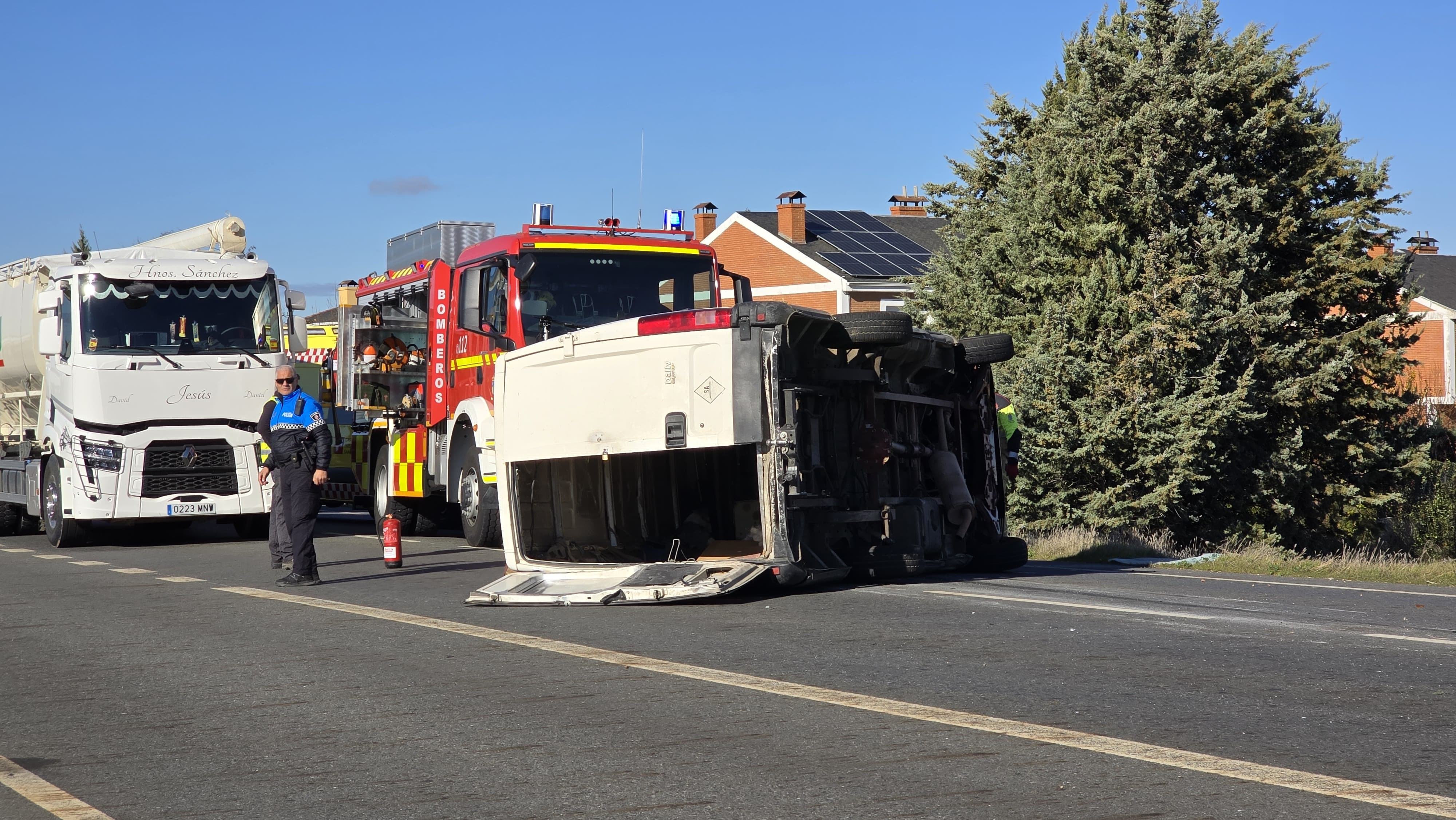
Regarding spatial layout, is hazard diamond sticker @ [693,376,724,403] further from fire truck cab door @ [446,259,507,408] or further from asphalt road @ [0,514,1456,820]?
fire truck cab door @ [446,259,507,408]

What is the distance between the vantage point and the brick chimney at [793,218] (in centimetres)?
4784

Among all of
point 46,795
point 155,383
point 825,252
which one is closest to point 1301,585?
point 46,795

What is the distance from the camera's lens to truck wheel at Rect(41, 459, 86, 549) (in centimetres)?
1691

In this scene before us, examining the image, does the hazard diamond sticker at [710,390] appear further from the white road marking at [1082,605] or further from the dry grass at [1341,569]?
the dry grass at [1341,569]

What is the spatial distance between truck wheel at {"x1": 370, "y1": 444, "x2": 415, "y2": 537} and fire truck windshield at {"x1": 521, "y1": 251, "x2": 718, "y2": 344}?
3934mm

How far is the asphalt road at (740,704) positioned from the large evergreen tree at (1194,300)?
34.3 ft

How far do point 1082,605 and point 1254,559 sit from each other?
17.2 feet

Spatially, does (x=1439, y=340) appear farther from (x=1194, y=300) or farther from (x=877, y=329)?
(x=877, y=329)

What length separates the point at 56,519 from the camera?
1714 centimetres

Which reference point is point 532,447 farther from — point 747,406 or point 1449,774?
point 1449,774

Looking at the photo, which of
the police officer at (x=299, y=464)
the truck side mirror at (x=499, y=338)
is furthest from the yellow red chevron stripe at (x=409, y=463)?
the police officer at (x=299, y=464)

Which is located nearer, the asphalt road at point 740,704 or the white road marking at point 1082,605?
the asphalt road at point 740,704

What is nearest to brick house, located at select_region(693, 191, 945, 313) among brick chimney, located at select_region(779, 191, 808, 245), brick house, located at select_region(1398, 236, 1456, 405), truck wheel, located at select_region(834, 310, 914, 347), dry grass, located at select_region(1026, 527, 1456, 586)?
brick chimney, located at select_region(779, 191, 808, 245)

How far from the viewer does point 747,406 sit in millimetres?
9156
